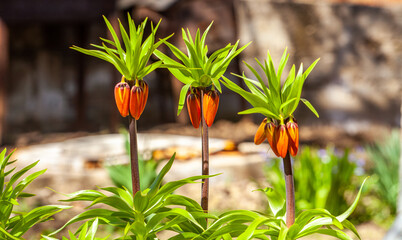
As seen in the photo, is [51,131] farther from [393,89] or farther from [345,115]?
[393,89]

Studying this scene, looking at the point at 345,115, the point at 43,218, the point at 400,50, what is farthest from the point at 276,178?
the point at 400,50

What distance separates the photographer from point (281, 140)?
69 centimetres

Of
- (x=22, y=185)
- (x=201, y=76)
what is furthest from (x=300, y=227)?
(x=22, y=185)

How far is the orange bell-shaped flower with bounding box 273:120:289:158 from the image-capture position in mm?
686

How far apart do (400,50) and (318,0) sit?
0.95 m

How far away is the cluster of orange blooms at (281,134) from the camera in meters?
0.69

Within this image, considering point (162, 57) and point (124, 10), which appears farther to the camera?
→ point (124, 10)

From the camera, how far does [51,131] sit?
598cm

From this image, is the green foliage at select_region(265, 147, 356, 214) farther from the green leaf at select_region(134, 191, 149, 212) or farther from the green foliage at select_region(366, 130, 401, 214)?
the green leaf at select_region(134, 191, 149, 212)

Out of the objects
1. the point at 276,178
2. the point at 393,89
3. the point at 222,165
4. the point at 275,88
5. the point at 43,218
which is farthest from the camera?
the point at 393,89

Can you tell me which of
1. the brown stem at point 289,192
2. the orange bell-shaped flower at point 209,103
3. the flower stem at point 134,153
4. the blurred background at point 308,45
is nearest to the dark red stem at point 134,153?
the flower stem at point 134,153

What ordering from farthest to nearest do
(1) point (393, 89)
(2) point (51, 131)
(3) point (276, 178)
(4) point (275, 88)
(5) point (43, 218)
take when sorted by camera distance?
1. (2) point (51, 131)
2. (1) point (393, 89)
3. (3) point (276, 178)
4. (5) point (43, 218)
5. (4) point (275, 88)

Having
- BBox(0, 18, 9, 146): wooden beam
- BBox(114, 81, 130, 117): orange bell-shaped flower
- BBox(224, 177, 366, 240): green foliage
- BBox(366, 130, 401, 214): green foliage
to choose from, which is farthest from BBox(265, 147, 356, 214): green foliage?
BBox(0, 18, 9, 146): wooden beam

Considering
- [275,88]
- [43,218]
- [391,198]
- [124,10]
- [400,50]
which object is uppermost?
[124,10]
